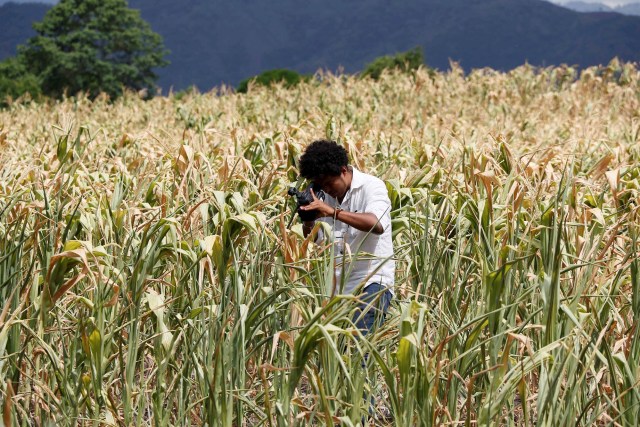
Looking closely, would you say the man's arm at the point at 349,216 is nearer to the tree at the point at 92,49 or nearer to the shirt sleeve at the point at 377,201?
the shirt sleeve at the point at 377,201

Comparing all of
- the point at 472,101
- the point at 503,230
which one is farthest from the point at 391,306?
the point at 472,101

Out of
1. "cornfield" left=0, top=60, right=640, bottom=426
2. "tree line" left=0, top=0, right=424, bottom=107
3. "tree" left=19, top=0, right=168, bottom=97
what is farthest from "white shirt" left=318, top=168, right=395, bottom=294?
"tree" left=19, top=0, right=168, bottom=97

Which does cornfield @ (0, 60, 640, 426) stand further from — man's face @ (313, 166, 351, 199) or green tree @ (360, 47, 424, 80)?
green tree @ (360, 47, 424, 80)

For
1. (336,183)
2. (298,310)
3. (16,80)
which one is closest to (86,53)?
(16,80)

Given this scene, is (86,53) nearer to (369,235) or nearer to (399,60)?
(399,60)

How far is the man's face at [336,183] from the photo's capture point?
4.46 m

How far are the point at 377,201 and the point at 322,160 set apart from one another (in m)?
0.30

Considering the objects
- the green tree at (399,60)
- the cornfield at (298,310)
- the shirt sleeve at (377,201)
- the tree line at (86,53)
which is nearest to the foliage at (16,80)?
the tree line at (86,53)

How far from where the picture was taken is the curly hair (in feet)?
14.3

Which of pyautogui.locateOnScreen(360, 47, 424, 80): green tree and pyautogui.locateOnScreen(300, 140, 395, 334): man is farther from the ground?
pyautogui.locateOnScreen(360, 47, 424, 80): green tree

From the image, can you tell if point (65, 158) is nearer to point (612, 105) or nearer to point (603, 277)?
point (603, 277)

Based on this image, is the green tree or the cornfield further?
the green tree

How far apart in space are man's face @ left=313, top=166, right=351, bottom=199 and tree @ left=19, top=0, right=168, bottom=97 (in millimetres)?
50941

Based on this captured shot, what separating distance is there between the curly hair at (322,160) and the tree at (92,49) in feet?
167
